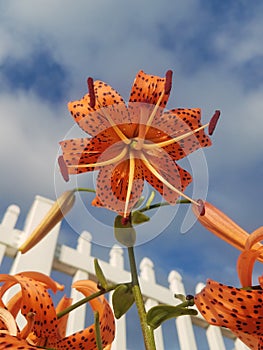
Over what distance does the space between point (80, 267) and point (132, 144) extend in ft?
5.94

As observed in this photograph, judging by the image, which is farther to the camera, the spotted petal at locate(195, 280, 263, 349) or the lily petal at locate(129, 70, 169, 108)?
the lily petal at locate(129, 70, 169, 108)

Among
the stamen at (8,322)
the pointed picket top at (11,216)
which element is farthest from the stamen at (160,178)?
the pointed picket top at (11,216)

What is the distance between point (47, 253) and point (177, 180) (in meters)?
1.69

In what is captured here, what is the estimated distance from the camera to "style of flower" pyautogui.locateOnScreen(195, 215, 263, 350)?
0.33m

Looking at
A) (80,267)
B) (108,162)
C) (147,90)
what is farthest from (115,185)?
(80,267)

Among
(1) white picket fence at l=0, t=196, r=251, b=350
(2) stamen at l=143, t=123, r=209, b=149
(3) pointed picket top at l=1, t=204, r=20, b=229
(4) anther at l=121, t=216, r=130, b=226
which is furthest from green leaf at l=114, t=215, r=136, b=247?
(3) pointed picket top at l=1, t=204, r=20, b=229

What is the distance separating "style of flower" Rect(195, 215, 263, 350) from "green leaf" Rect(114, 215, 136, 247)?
3.8 inches

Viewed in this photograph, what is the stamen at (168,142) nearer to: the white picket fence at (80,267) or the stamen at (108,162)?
the stamen at (108,162)

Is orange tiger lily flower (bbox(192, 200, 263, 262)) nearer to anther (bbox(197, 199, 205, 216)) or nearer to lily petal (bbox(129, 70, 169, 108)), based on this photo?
anther (bbox(197, 199, 205, 216))

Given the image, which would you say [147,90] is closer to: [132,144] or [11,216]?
[132,144]

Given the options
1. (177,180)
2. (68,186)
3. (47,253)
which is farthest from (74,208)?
(47,253)

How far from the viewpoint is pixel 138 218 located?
1.38ft

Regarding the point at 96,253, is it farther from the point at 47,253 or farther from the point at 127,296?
the point at 47,253

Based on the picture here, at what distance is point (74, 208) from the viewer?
0.43 metres
